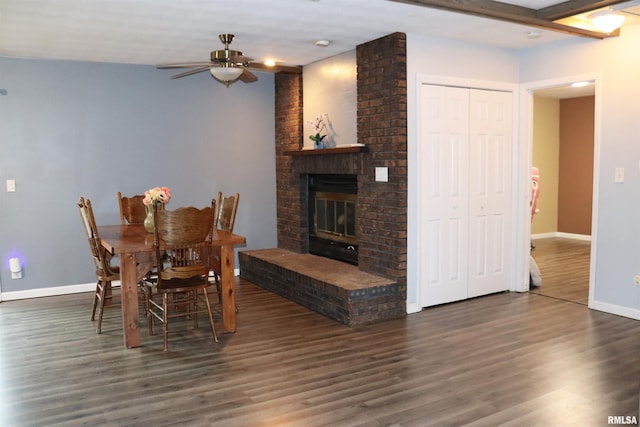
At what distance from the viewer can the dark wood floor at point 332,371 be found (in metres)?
2.78

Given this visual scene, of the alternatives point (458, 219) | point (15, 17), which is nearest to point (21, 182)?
point (15, 17)

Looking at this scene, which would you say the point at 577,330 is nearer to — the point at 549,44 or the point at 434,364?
the point at 434,364

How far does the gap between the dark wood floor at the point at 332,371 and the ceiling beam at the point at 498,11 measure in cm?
237

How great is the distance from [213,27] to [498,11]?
2.20 meters

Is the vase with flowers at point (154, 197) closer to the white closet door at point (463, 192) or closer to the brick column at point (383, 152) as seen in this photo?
the brick column at point (383, 152)

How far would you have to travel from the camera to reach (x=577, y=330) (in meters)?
4.14

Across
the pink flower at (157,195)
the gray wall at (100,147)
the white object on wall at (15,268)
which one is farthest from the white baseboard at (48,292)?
the pink flower at (157,195)

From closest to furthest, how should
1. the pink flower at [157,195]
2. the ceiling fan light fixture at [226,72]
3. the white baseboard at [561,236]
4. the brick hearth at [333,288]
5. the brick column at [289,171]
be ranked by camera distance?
the ceiling fan light fixture at [226,72]
the pink flower at [157,195]
the brick hearth at [333,288]
the brick column at [289,171]
the white baseboard at [561,236]

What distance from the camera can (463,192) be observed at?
4977 mm

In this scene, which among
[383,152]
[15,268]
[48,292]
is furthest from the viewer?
[48,292]

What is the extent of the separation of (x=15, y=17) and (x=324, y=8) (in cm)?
229

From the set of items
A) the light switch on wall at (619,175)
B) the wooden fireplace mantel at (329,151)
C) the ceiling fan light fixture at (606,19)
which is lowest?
the light switch on wall at (619,175)

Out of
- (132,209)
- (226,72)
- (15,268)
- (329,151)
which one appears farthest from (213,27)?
(15,268)

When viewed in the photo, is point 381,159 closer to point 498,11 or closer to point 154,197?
point 498,11
